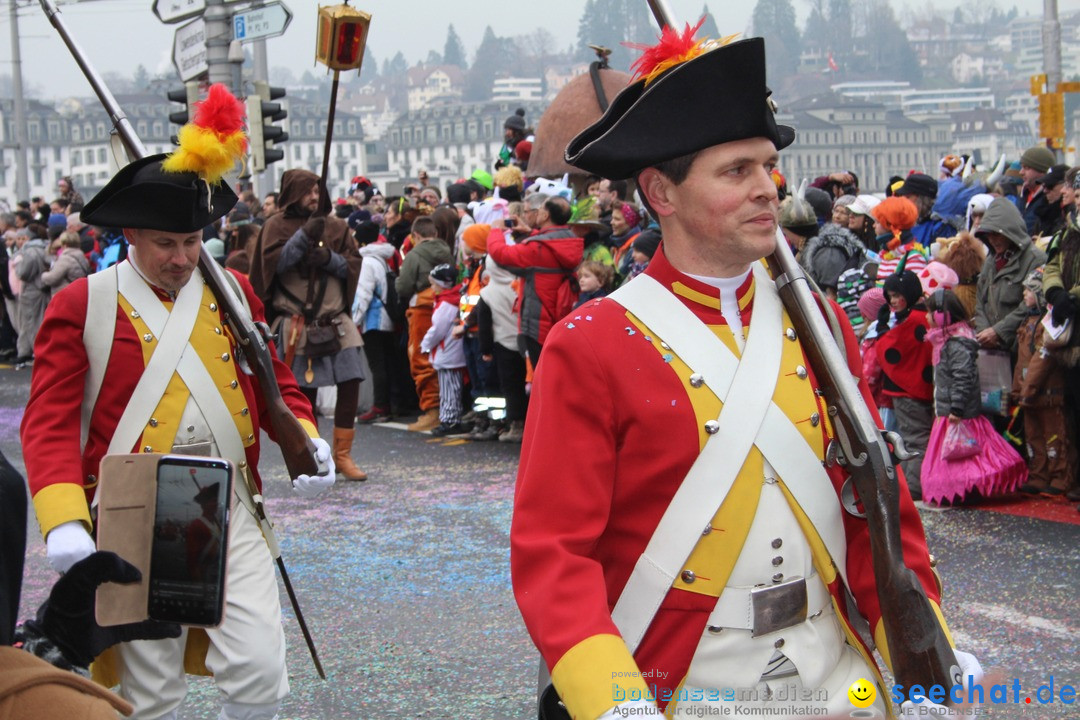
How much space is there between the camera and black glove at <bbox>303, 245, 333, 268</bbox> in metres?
9.78

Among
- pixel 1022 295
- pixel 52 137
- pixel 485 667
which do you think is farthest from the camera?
pixel 52 137

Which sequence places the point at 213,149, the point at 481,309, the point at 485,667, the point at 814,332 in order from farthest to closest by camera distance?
the point at 481,309
the point at 485,667
the point at 213,149
the point at 814,332

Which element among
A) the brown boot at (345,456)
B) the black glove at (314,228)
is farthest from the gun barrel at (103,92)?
the brown boot at (345,456)

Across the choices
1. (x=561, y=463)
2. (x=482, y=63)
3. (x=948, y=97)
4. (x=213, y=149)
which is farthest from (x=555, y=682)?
(x=482, y=63)

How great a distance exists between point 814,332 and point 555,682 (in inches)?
36.2

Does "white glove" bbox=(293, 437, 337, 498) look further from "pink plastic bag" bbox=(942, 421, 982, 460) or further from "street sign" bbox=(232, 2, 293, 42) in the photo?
"street sign" bbox=(232, 2, 293, 42)

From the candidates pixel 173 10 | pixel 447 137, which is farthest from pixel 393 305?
pixel 447 137

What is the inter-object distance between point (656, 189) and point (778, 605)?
35.1 inches

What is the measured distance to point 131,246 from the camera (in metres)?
4.69

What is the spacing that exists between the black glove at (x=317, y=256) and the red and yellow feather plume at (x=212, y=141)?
201 inches

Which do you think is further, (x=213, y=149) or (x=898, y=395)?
(x=898, y=395)

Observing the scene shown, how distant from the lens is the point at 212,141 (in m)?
4.55

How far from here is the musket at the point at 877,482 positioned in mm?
2682

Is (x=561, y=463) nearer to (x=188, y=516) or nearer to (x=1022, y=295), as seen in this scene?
(x=188, y=516)
